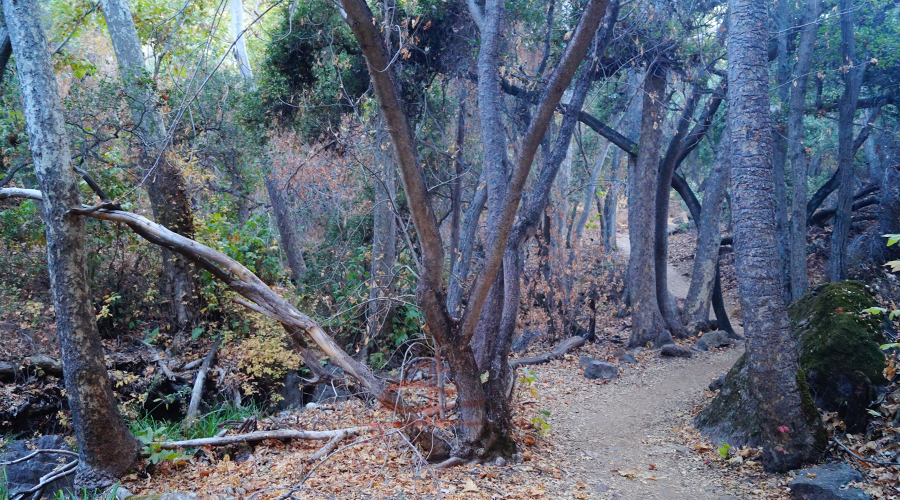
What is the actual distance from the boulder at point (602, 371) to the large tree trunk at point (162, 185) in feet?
24.2

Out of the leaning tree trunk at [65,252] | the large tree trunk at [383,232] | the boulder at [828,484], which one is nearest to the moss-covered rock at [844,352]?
the boulder at [828,484]

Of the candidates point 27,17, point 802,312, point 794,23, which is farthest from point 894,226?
point 27,17

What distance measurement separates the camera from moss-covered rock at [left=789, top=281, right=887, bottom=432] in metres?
5.59

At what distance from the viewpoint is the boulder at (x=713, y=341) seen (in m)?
11.2

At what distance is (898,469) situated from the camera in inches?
178

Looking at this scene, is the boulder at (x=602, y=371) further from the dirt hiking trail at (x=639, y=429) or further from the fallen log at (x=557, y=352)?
the fallen log at (x=557, y=352)

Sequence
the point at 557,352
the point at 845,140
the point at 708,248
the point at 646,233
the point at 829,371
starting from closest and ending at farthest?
the point at 829,371 → the point at 557,352 → the point at 646,233 → the point at 845,140 → the point at 708,248

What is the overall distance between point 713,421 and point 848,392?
4.81 ft

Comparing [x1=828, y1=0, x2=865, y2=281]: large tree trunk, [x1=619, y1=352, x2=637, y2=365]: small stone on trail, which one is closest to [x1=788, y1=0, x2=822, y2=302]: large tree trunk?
[x1=828, y1=0, x2=865, y2=281]: large tree trunk

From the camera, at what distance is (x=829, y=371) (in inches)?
232

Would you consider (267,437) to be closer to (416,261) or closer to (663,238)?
(416,261)

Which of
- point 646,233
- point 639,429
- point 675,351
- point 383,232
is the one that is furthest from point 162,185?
point 675,351

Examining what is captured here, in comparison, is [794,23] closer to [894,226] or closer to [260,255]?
[894,226]

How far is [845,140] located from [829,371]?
27.3ft
